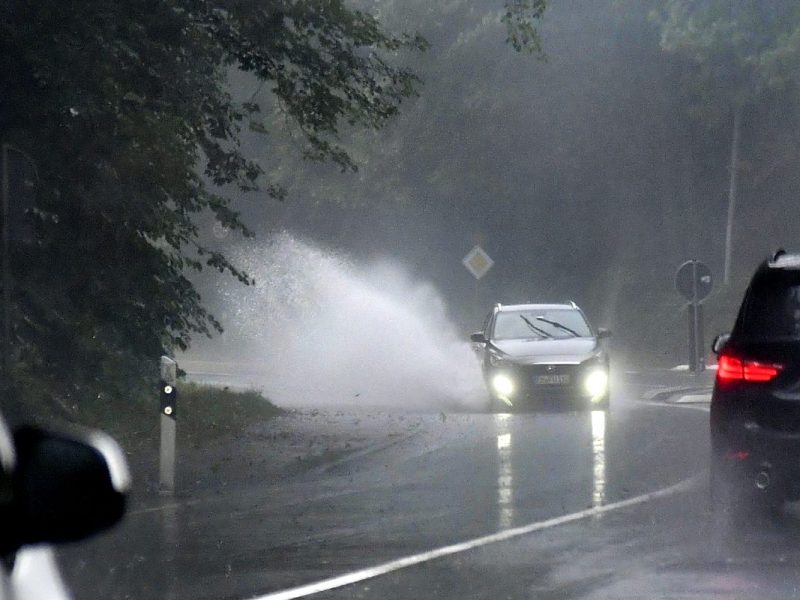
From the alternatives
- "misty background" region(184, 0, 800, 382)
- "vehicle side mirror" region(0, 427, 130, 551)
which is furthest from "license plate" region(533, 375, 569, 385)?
"vehicle side mirror" region(0, 427, 130, 551)

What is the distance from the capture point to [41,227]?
63.2 feet

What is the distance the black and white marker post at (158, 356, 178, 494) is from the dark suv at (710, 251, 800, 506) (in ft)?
18.1

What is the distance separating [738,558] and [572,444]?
370 inches

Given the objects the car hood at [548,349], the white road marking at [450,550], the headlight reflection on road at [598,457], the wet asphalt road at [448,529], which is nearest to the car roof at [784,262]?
the wet asphalt road at [448,529]

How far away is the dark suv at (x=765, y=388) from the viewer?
10.8 m

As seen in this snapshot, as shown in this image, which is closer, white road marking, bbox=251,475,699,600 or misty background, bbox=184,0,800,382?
white road marking, bbox=251,475,699,600

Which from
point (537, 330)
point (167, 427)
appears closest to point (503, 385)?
point (537, 330)

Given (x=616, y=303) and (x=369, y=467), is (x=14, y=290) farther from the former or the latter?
(x=616, y=303)

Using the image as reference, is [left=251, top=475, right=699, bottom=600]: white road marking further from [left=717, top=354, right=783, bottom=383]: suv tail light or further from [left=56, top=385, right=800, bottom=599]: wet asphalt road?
[left=717, top=354, right=783, bottom=383]: suv tail light

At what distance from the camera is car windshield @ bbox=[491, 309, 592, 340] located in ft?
90.6

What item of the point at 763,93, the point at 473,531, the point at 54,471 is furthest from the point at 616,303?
the point at 54,471

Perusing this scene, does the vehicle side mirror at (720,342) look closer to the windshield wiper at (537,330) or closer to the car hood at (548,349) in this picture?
the car hood at (548,349)

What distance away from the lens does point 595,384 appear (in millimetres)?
26266

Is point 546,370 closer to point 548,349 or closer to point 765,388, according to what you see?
point 548,349
